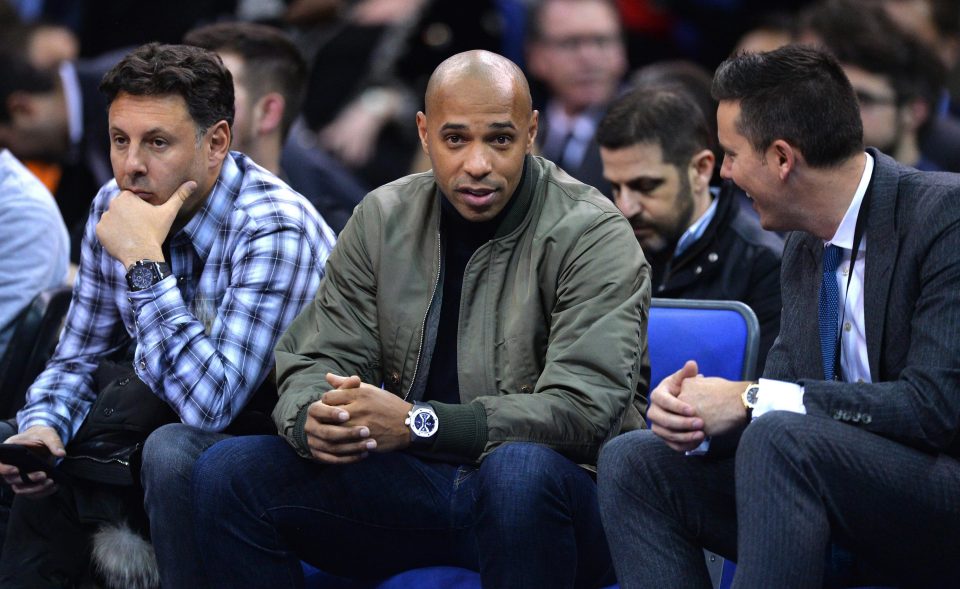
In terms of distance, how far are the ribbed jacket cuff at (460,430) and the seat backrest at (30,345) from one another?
1.60m

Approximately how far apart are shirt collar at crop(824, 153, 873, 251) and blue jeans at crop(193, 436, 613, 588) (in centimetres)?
75

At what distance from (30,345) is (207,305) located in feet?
2.68

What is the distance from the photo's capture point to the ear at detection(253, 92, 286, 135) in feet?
16.4

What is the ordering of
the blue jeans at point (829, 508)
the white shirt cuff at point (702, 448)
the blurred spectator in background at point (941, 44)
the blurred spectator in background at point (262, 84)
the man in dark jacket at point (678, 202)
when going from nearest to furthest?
the blue jeans at point (829, 508)
the white shirt cuff at point (702, 448)
the man in dark jacket at point (678, 202)
the blurred spectator in background at point (262, 84)
the blurred spectator in background at point (941, 44)

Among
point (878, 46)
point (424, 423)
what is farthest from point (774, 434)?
point (878, 46)

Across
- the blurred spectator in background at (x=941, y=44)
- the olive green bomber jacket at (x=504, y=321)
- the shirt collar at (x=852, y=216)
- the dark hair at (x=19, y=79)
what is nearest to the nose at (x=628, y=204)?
the olive green bomber jacket at (x=504, y=321)

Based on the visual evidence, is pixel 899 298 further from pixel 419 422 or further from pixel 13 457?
pixel 13 457

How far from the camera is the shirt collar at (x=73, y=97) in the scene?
6.62 m

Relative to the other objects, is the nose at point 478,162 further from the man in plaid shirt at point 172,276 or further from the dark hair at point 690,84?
the dark hair at point 690,84

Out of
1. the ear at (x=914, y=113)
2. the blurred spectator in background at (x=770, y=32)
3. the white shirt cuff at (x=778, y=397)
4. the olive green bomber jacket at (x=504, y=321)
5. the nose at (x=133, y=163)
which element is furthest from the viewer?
the blurred spectator in background at (x=770, y=32)

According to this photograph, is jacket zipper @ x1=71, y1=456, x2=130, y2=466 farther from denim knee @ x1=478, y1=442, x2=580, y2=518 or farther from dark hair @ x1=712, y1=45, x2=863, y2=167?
dark hair @ x1=712, y1=45, x2=863, y2=167

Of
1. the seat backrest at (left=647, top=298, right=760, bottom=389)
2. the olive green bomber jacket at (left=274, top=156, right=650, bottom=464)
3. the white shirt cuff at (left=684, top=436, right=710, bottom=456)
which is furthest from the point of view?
the seat backrest at (left=647, top=298, right=760, bottom=389)

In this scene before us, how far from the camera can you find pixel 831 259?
2.90 metres

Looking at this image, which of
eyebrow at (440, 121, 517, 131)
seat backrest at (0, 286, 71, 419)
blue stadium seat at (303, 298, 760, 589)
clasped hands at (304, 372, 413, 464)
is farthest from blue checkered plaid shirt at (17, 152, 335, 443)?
blue stadium seat at (303, 298, 760, 589)
